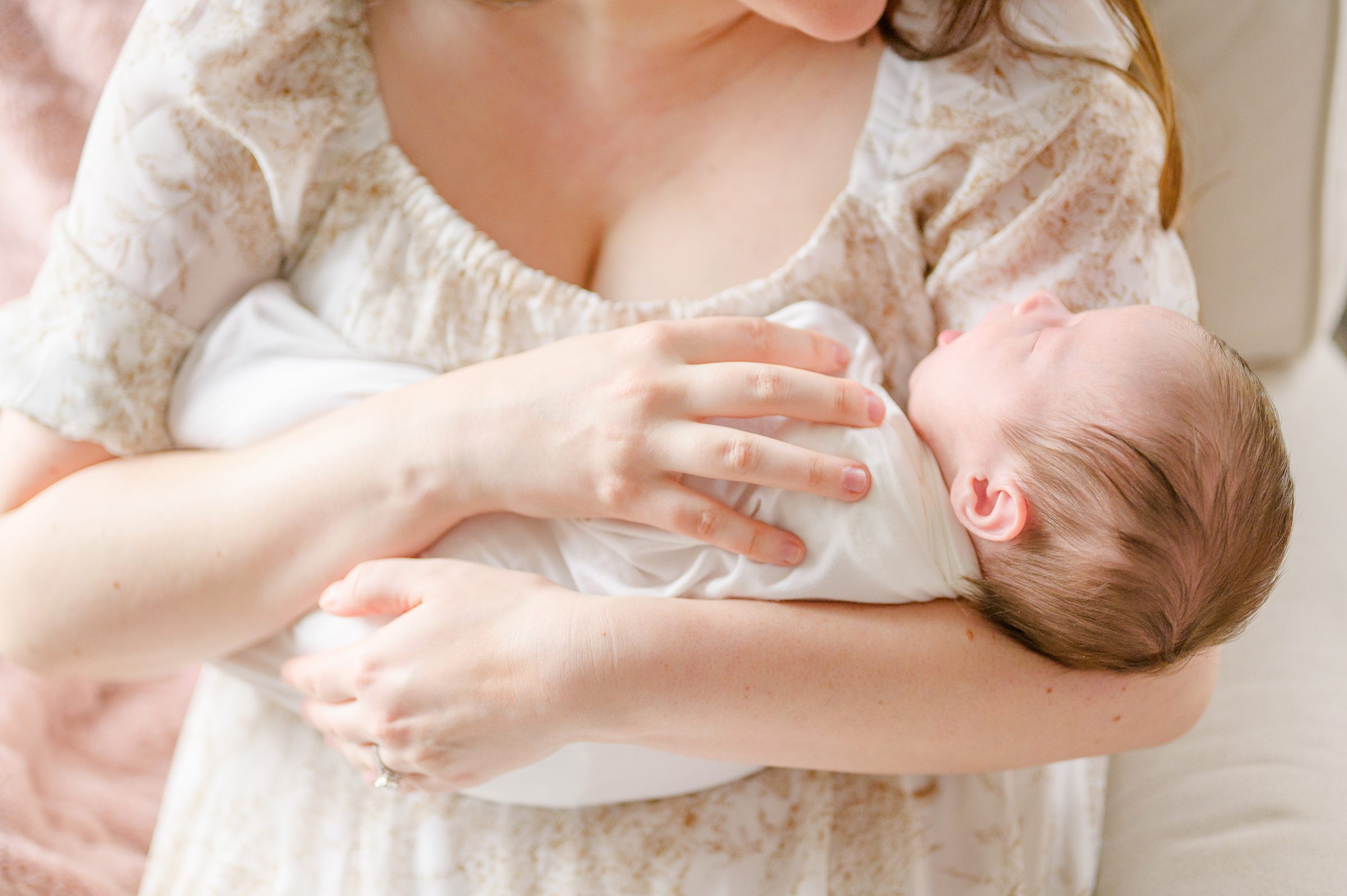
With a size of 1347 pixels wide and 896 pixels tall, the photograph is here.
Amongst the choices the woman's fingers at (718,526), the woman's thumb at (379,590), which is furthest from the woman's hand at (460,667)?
the woman's fingers at (718,526)

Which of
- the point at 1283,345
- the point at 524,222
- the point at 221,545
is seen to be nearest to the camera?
the point at 221,545

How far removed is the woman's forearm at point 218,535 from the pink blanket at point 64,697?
323mm

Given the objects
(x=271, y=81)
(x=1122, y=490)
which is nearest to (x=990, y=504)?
(x=1122, y=490)

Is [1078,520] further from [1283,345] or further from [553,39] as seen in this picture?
[1283,345]

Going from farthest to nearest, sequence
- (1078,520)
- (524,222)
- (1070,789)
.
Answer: (1070,789) → (524,222) → (1078,520)

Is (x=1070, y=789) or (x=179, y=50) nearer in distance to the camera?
(x=179, y=50)

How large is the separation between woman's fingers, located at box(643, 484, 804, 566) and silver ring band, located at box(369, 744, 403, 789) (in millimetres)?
362

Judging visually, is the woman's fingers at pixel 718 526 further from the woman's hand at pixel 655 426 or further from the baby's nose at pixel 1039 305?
the baby's nose at pixel 1039 305

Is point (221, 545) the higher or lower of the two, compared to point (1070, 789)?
higher

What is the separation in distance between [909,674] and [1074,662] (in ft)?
0.54

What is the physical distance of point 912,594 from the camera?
97 cm

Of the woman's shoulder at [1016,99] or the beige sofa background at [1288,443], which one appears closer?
the woman's shoulder at [1016,99]

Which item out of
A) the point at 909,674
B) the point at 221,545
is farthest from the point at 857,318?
the point at 221,545

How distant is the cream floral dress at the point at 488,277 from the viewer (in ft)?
3.32
